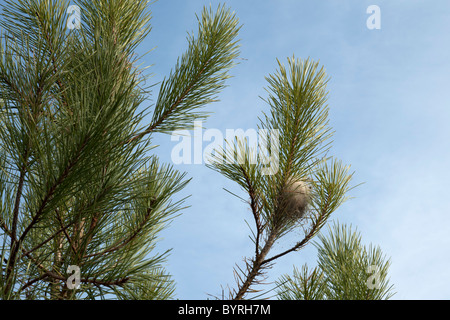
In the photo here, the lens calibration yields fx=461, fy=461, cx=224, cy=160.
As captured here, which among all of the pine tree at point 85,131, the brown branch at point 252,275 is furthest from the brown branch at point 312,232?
the pine tree at point 85,131

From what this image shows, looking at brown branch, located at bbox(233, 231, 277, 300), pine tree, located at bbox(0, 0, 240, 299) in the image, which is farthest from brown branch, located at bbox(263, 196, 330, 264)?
pine tree, located at bbox(0, 0, 240, 299)

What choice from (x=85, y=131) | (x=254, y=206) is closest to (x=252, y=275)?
(x=254, y=206)

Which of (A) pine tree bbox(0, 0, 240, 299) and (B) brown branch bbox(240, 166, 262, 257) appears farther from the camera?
(B) brown branch bbox(240, 166, 262, 257)

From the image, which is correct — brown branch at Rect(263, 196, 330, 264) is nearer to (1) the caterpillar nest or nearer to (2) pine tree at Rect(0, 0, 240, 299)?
(1) the caterpillar nest

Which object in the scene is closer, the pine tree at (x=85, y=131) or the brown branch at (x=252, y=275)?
the pine tree at (x=85, y=131)

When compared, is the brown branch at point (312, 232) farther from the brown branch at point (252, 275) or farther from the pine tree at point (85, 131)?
the pine tree at point (85, 131)

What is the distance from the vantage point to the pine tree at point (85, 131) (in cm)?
123

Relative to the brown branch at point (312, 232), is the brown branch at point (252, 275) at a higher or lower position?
lower

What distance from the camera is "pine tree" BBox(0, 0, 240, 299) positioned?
123 centimetres

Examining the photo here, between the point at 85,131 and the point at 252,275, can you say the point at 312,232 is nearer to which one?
the point at 252,275

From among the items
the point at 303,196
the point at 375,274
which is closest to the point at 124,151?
the point at 303,196

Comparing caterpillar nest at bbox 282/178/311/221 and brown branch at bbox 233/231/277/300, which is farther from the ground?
caterpillar nest at bbox 282/178/311/221

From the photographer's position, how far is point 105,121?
1206 mm

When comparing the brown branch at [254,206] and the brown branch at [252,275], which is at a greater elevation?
the brown branch at [254,206]
